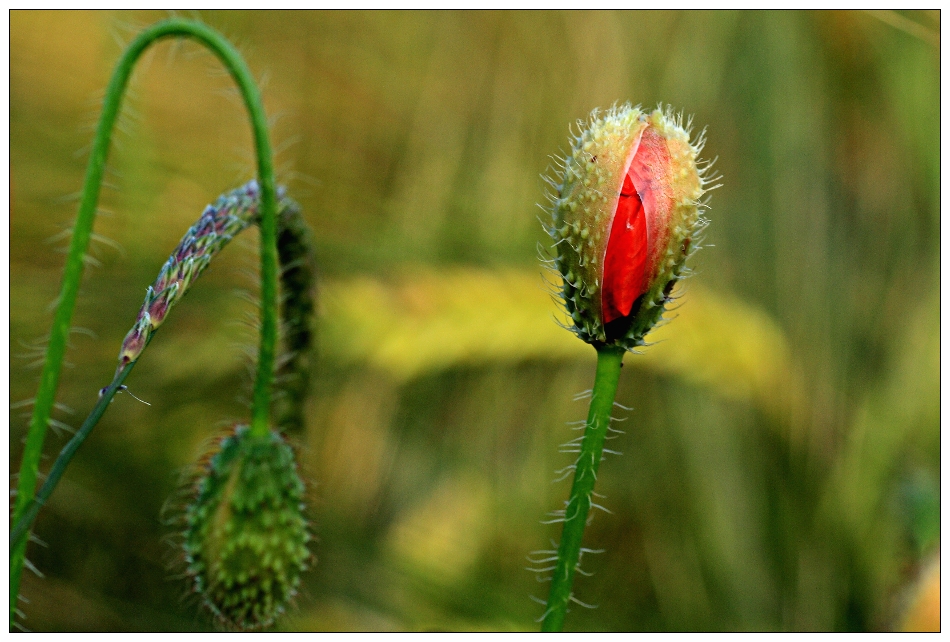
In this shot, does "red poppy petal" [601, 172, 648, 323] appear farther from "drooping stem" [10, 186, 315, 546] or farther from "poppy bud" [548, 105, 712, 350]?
"drooping stem" [10, 186, 315, 546]

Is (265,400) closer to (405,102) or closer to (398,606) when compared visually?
(398,606)

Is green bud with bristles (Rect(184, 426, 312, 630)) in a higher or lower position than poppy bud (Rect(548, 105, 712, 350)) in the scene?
lower

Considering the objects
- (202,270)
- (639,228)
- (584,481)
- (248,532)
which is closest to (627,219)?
(639,228)

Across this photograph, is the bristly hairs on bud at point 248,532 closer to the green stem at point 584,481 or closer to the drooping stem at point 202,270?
the drooping stem at point 202,270

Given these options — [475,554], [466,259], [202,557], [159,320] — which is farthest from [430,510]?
[159,320]

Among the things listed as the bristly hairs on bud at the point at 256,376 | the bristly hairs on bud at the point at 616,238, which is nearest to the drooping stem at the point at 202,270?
the bristly hairs on bud at the point at 256,376

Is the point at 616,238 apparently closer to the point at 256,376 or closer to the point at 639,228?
the point at 639,228

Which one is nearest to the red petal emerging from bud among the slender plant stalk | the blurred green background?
the slender plant stalk
